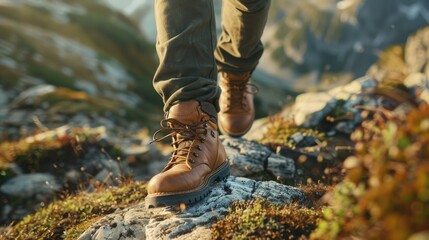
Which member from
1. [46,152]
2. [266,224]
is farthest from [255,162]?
[46,152]

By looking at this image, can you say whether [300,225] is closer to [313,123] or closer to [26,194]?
[313,123]

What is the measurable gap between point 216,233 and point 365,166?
1.52m

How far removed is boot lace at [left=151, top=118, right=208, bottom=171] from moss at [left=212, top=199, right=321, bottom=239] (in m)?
0.88

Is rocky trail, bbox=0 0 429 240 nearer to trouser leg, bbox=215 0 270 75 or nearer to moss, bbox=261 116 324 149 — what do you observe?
moss, bbox=261 116 324 149

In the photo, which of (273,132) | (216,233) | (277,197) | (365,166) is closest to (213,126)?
(277,197)

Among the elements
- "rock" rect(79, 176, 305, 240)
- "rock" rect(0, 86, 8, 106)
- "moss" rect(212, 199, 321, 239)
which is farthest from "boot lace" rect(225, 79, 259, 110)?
"rock" rect(0, 86, 8, 106)

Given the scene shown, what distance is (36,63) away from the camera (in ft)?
125

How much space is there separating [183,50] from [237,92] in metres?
2.22

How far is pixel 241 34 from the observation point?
5.33 metres

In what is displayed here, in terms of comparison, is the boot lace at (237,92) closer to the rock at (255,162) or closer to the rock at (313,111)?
the rock at (255,162)

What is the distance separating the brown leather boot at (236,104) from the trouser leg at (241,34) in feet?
0.75

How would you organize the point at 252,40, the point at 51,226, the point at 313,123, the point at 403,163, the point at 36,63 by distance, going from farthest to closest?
the point at 36,63 → the point at 313,123 → the point at 252,40 → the point at 51,226 → the point at 403,163

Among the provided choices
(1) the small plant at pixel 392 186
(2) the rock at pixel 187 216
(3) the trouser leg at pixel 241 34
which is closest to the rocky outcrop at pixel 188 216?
(2) the rock at pixel 187 216

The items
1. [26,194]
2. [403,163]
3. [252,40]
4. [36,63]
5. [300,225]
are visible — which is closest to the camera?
[403,163]
